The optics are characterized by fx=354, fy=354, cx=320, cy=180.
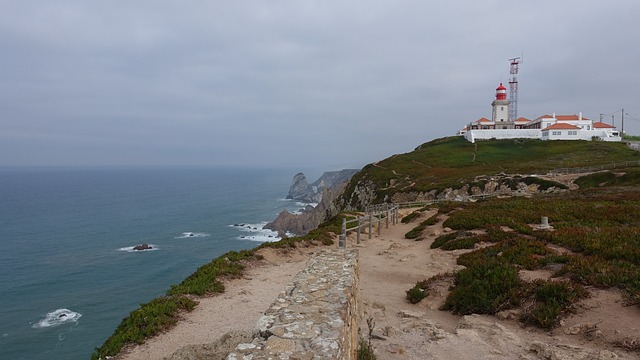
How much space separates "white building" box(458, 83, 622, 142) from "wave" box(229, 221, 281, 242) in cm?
5812

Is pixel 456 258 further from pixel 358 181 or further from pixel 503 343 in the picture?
pixel 358 181

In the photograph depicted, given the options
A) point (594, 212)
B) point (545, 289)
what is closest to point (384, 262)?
point (545, 289)

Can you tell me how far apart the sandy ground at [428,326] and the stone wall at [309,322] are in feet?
6.91

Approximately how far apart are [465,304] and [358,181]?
61.0 metres

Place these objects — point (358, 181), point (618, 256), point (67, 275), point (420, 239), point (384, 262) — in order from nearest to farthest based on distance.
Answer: point (618, 256) → point (384, 262) → point (420, 239) → point (67, 275) → point (358, 181)

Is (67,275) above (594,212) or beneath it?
beneath

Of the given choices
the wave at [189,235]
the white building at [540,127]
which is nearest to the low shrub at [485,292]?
the wave at [189,235]

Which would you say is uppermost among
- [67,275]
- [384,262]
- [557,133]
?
[557,133]

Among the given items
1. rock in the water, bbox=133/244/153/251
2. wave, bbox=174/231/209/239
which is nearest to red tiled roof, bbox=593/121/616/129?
wave, bbox=174/231/209/239

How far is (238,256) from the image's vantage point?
15469 millimetres

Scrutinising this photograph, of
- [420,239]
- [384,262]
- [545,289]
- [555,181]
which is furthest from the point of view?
[555,181]

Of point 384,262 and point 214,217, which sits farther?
point 214,217

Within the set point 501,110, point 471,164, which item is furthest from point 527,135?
point 471,164

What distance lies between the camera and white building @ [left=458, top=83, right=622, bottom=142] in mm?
81312
